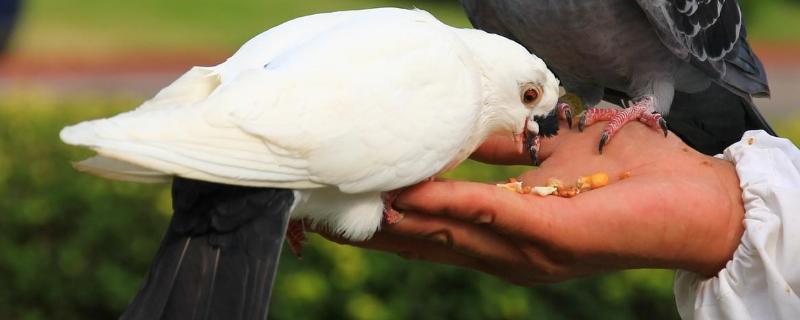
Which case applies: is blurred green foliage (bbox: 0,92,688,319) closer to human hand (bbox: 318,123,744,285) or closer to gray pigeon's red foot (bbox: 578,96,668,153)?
gray pigeon's red foot (bbox: 578,96,668,153)

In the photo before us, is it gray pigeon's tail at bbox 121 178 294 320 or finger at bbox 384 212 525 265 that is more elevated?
gray pigeon's tail at bbox 121 178 294 320

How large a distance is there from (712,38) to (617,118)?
83cm

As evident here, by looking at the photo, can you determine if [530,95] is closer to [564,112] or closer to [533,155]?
[533,155]

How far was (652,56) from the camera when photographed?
15.0 ft

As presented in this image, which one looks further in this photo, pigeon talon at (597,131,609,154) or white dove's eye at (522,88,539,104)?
pigeon talon at (597,131,609,154)

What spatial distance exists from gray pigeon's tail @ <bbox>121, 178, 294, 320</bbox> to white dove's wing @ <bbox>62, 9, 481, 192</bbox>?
9 centimetres

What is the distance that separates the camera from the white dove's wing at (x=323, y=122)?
283 centimetres

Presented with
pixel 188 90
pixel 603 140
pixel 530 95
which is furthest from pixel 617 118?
pixel 188 90

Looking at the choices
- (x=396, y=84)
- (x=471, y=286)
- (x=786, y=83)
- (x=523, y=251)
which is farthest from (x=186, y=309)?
(x=786, y=83)

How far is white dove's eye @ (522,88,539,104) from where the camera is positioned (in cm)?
343

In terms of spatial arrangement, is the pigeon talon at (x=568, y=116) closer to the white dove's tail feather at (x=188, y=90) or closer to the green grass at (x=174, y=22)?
the white dove's tail feather at (x=188, y=90)

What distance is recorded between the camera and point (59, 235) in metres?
5.88

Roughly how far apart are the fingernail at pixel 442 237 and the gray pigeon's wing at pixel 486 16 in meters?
1.56

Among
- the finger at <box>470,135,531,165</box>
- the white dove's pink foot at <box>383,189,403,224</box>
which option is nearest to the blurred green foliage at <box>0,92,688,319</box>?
the finger at <box>470,135,531,165</box>
